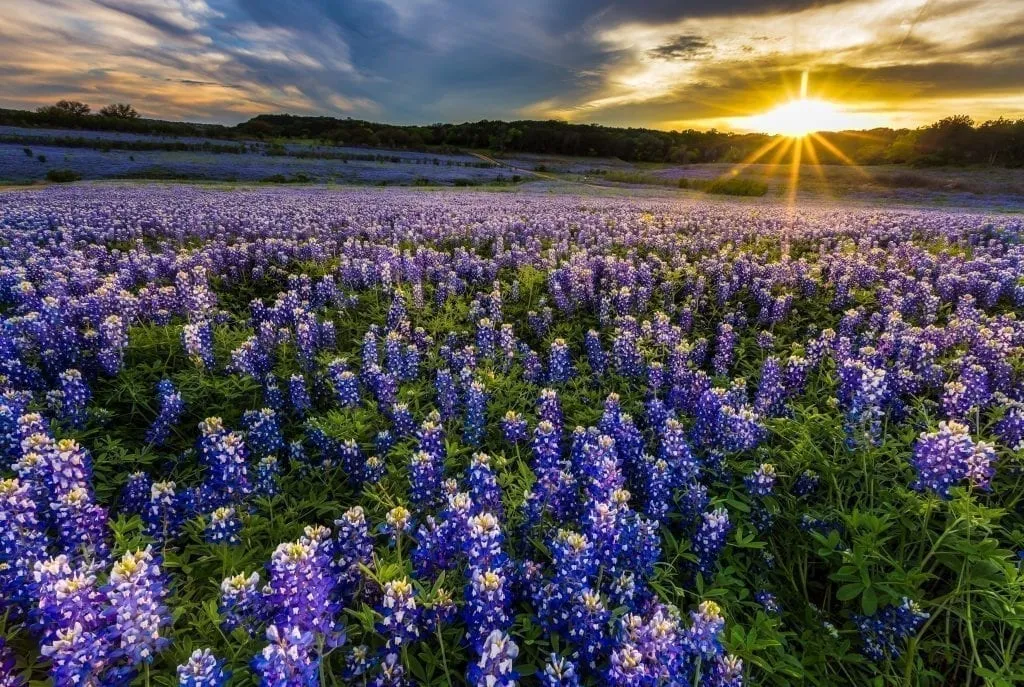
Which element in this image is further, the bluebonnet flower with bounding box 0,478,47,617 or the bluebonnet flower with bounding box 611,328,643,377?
the bluebonnet flower with bounding box 611,328,643,377

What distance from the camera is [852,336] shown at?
601 cm

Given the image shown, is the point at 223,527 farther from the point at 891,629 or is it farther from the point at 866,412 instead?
the point at 866,412

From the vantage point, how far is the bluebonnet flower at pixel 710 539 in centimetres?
301

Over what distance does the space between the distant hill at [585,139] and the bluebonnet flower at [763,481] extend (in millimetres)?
61713

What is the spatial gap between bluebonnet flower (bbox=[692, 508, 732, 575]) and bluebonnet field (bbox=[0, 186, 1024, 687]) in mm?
17

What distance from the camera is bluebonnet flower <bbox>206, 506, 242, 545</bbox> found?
3.00 metres

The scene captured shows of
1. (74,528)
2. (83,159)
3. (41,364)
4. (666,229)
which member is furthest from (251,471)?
(83,159)

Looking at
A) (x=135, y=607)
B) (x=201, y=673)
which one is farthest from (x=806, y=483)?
(x=135, y=607)

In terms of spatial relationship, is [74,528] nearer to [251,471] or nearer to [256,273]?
[251,471]

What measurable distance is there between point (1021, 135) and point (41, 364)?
70.5m

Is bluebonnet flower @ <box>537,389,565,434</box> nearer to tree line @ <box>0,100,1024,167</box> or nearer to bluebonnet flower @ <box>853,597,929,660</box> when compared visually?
bluebonnet flower @ <box>853,597,929,660</box>

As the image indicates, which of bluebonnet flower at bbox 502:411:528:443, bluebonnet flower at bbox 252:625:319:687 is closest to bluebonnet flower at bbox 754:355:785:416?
bluebonnet flower at bbox 502:411:528:443

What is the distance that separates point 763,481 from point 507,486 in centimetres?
167

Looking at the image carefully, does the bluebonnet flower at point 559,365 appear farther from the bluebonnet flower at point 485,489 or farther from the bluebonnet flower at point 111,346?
the bluebonnet flower at point 111,346
